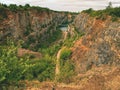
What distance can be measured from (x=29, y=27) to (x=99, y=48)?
41.2 meters

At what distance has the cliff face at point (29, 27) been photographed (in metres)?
68.4

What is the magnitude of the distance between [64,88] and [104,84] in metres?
2.86

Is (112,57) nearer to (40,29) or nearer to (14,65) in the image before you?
(14,65)

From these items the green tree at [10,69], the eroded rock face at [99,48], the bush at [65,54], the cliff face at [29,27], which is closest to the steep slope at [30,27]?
the cliff face at [29,27]

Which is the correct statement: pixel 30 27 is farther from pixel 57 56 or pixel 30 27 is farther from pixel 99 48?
pixel 99 48

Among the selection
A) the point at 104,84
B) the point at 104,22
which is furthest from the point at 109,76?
the point at 104,22

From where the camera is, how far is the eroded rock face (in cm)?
3794

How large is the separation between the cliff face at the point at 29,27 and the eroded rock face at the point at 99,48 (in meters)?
20.3

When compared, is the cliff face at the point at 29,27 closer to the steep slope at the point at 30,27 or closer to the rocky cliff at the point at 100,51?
the steep slope at the point at 30,27

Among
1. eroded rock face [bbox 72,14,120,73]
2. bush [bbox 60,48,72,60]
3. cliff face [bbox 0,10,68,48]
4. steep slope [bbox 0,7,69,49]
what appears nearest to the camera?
eroded rock face [bbox 72,14,120,73]

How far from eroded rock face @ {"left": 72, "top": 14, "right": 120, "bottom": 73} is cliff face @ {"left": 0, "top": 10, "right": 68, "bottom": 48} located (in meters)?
20.3

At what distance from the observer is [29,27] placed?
265ft

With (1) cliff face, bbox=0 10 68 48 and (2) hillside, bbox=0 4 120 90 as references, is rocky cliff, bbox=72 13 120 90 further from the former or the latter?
(1) cliff face, bbox=0 10 68 48

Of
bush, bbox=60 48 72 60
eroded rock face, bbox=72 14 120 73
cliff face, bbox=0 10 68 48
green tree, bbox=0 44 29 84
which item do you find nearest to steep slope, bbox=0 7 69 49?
cliff face, bbox=0 10 68 48
